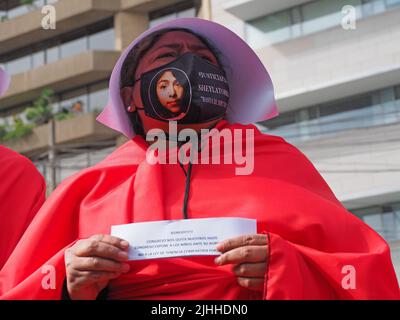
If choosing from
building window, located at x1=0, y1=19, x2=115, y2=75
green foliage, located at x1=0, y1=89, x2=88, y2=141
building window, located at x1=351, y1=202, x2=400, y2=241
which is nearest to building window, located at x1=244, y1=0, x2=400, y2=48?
building window, located at x1=351, y1=202, x2=400, y2=241

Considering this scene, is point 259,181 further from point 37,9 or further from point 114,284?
point 37,9

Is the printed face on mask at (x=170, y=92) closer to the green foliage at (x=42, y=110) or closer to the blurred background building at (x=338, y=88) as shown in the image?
the blurred background building at (x=338, y=88)

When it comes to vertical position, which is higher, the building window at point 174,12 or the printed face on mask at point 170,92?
the building window at point 174,12

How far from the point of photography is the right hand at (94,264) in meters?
3.03

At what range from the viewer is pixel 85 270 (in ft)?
10.1

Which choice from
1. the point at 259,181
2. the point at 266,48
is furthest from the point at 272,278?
the point at 266,48

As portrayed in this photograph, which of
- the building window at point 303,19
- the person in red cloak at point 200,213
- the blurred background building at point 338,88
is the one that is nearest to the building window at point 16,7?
the blurred background building at point 338,88

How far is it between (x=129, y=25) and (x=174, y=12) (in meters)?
1.35

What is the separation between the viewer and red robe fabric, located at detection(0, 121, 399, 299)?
312 centimetres

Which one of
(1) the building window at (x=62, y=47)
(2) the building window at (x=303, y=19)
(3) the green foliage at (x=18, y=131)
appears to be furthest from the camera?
(3) the green foliage at (x=18, y=131)

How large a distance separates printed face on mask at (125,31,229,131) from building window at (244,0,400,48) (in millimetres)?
15961

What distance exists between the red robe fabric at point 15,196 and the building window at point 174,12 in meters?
21.4

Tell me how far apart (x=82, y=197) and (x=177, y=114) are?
486 mm

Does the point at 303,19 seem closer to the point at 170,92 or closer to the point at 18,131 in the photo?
the point at 18,131
